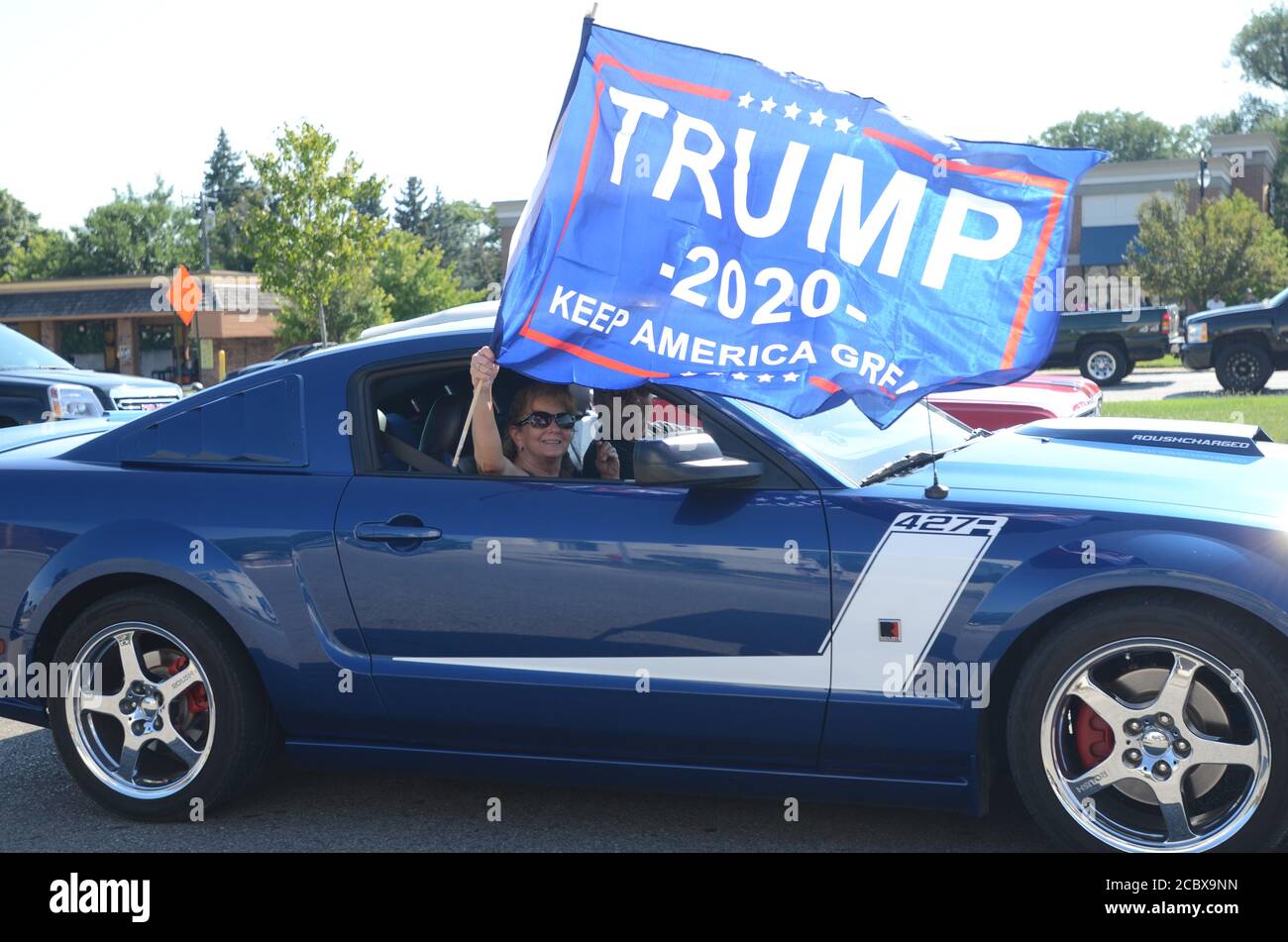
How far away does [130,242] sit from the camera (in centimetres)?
9062

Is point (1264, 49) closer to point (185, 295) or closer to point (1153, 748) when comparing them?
point (185, 295)

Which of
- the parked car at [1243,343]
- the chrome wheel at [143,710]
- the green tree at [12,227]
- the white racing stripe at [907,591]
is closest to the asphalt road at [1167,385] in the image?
the parked car at [1243,343]

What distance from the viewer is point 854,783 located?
149 inches

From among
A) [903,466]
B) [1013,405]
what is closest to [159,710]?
[903,466]

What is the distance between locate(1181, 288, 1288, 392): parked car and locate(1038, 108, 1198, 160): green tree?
91.9m

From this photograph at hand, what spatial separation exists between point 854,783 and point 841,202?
1.66 meters

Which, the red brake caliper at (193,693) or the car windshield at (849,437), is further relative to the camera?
the red brake caliper at (193,693)

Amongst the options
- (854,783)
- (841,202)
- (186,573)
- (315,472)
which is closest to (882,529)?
(854,783)

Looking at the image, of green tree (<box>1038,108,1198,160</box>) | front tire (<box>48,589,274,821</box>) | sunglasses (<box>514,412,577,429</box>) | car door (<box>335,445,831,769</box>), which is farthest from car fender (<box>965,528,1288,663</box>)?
green tree (<box>1038,108,1198,160</box>)

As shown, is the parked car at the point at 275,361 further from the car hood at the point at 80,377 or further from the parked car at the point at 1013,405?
the parked car at the point at 1013,405

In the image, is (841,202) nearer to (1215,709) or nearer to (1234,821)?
(1215,709)

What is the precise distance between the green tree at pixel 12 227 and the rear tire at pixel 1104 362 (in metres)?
80.0

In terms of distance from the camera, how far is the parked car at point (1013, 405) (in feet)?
24.7

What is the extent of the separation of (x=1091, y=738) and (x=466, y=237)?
410 ft
